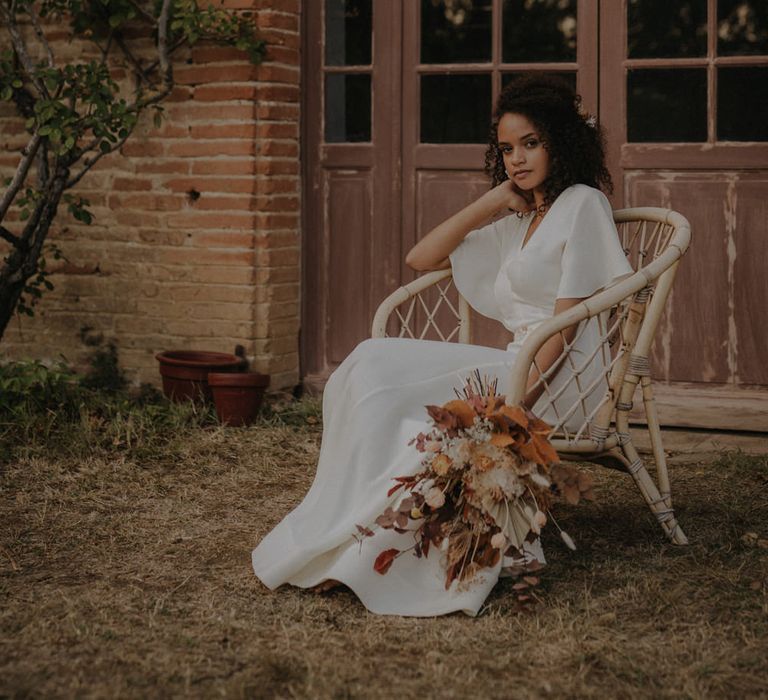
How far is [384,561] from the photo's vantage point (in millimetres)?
3082

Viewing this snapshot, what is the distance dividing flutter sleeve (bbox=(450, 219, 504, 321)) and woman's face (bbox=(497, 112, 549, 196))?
301 mm

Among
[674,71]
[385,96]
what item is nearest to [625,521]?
[674,71]

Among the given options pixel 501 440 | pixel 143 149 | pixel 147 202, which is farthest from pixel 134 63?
pixel 501 440

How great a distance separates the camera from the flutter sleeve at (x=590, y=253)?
3.34 meters

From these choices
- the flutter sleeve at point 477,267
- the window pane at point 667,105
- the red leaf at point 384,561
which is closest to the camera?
the red leaf at point 384,561

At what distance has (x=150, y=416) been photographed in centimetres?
519

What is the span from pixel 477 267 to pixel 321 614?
51.2 inches

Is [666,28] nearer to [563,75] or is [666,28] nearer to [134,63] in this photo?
[563,75]

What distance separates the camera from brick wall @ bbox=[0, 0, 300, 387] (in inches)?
209

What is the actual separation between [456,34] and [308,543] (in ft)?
9.49

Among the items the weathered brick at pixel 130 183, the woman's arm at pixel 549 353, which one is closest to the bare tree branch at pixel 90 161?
the weathered brick at pixel 130 183

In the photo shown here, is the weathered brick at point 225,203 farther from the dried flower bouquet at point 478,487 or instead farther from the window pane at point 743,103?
the dried flower bouquet at point 478,487

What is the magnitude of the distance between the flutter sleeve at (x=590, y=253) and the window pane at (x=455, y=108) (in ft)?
6.40

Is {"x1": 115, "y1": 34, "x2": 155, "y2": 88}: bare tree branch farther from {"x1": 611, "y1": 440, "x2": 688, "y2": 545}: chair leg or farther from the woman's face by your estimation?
{"x1": 611, "y1": 440, "x2": 688, "y2": 545}: chair leg
